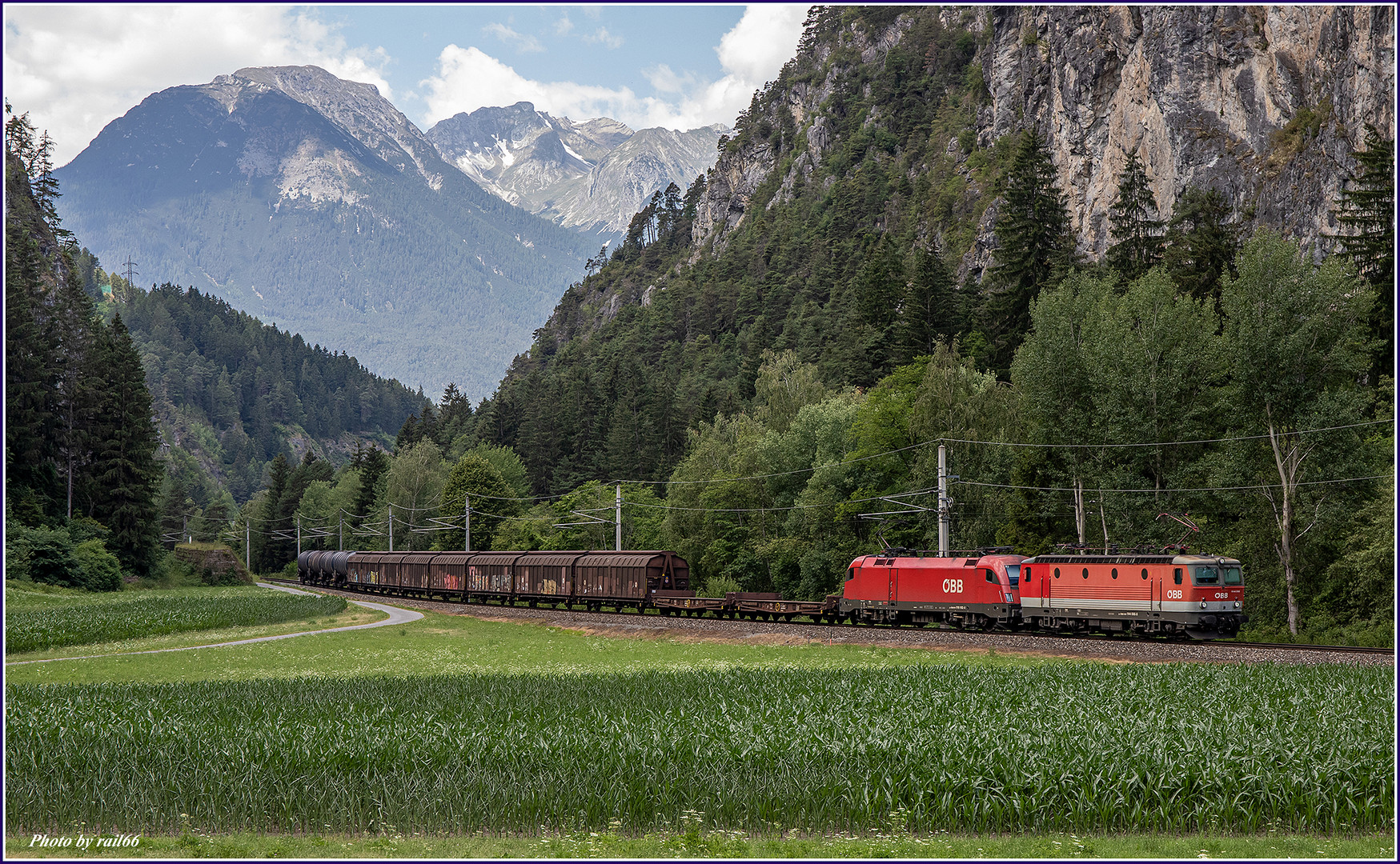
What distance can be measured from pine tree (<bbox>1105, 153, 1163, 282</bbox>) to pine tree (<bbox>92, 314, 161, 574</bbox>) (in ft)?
313

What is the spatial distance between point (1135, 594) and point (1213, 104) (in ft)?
196

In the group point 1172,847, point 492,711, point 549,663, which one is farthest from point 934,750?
point 549,663

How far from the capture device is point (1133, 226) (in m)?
80.1

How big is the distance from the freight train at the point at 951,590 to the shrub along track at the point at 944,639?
1336 mm

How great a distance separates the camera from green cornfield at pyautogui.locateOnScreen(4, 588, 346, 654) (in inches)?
1770

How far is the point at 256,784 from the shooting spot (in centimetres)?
1517

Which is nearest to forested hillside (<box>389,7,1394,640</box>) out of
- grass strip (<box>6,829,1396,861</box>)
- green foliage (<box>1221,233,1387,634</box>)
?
green foliage (<box>1221,233,1387,634</box>)

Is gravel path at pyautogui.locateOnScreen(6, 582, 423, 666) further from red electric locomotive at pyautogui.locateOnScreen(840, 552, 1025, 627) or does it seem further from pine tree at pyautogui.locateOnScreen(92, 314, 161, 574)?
pine tree at pyautogui.locateOnScreen(92, 314, 161, 574)

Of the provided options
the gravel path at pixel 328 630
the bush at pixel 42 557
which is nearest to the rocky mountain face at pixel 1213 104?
the gravel path at pixel 328 630

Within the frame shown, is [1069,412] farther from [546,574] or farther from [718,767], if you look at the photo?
[718,767]

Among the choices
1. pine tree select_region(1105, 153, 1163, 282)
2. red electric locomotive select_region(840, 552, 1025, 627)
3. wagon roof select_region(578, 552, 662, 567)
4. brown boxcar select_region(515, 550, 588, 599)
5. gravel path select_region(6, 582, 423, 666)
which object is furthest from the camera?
pine tree select_region(1105, 153, 1163, 282)

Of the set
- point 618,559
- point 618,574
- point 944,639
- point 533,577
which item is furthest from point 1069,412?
point 533,577

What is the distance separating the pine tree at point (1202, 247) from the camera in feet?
222

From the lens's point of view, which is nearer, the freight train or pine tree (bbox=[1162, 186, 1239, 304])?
the freight train
